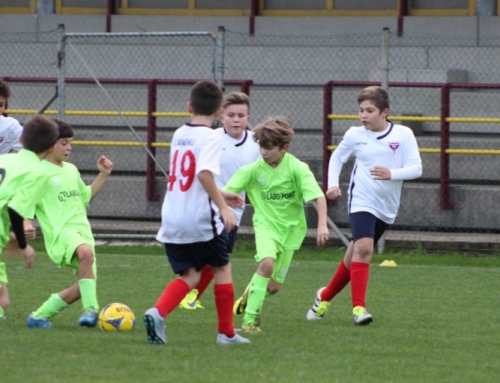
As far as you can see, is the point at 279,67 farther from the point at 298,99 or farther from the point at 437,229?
the point at 437,229

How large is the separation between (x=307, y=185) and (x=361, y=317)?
3.16 ft

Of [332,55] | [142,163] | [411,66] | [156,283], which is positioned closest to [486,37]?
[411,66]

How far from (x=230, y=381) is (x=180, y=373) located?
0.30 metres

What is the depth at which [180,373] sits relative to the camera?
5551 millimetres

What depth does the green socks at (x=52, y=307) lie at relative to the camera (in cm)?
702

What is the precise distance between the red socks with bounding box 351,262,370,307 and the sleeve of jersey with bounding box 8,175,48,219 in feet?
7.42

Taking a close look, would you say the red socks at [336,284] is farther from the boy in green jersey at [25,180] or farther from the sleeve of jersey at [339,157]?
the boy in green jersey at [25,180]

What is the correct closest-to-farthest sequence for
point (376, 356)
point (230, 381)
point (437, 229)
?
point (230, 381) < point (376, 356) < point (437, 229)

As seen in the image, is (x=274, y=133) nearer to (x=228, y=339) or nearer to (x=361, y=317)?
(x=361, y=317)

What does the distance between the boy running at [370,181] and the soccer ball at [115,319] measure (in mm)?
1453

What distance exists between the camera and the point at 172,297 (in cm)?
628

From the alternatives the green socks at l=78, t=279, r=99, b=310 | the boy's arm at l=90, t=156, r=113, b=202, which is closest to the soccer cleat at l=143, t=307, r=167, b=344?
the green socks at l=78, t=279, r=99, b=310

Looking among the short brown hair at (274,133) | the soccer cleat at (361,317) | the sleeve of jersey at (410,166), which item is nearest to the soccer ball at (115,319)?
the short brown hair at (274,133)

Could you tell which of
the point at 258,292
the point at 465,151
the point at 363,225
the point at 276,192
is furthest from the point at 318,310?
the point at 465,151
